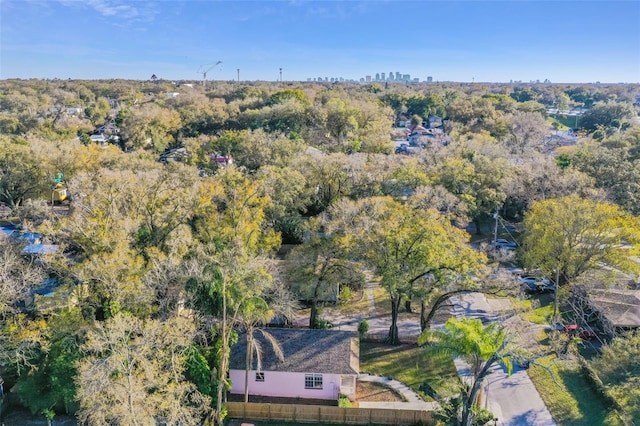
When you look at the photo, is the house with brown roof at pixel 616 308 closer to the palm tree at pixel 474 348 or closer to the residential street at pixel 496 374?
the residential street at pixel 496 374

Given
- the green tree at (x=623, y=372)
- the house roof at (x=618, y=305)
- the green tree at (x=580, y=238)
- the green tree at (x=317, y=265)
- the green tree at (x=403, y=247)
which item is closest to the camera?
the green tree at (x=623, y=372)

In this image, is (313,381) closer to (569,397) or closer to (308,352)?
(308,352)

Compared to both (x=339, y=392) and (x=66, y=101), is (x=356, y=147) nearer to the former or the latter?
(x=339, y=392)

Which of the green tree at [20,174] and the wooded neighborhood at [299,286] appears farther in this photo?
the green tree at [20,174]

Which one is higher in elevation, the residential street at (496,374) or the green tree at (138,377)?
the green tree at (138,377)

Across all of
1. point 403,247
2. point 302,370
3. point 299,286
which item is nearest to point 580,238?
point 403,247

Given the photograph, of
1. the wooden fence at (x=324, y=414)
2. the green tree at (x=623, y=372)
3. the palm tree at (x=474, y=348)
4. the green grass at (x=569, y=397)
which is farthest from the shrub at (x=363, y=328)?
the green tree at (x=623, y=372)
